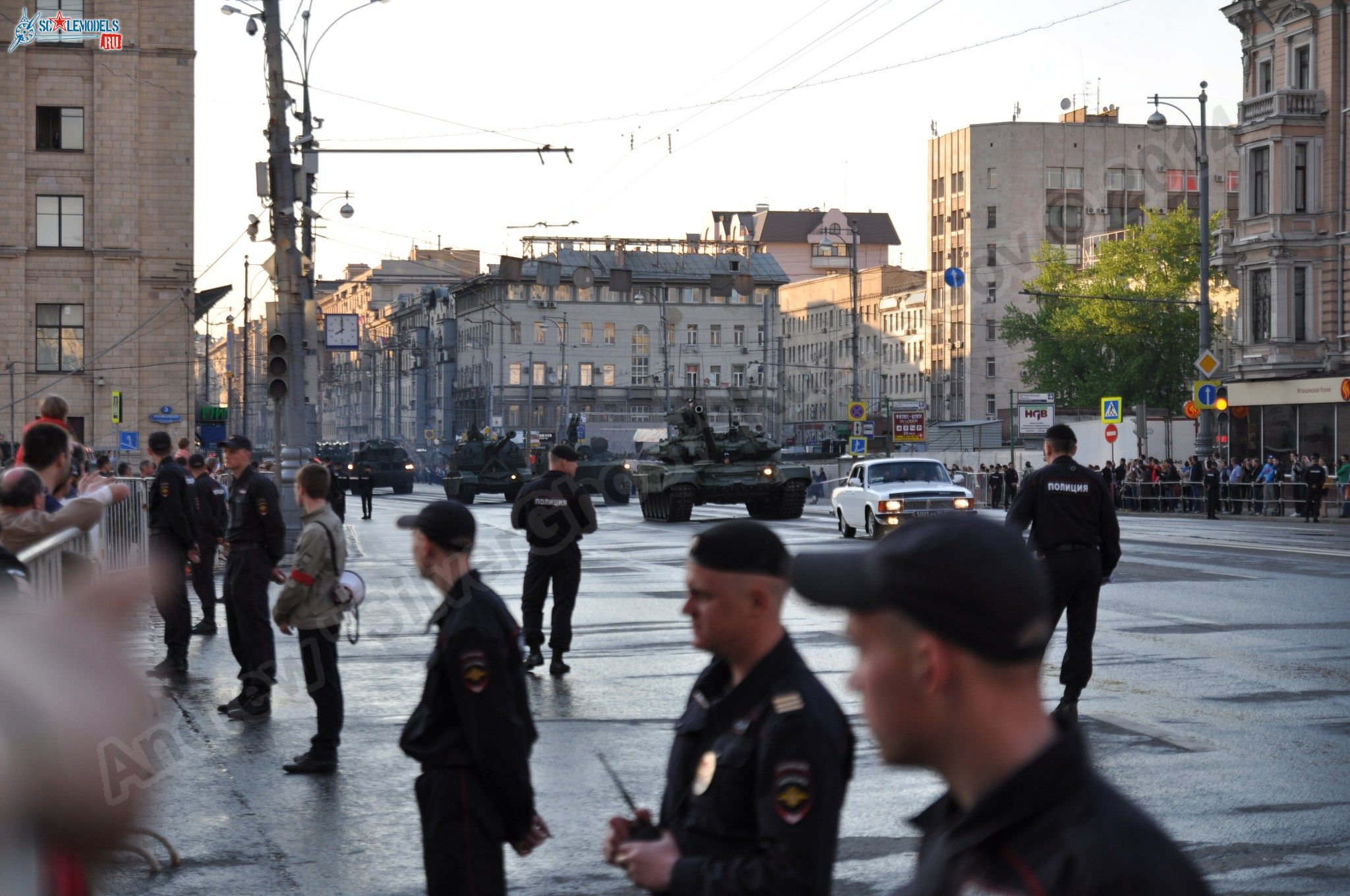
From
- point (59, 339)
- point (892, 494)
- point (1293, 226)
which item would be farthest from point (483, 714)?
point (59, 339)

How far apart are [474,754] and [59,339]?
5030 cm

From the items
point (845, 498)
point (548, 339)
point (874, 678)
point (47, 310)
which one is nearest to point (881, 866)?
point (874, 678)

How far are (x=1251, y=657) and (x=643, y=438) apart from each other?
88846 millimetres

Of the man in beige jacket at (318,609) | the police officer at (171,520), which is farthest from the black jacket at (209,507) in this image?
the man in beige jacket at (318,609)

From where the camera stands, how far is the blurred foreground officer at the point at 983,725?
184 centimetres

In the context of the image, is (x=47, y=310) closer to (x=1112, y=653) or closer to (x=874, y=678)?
(x=1112, y=653)

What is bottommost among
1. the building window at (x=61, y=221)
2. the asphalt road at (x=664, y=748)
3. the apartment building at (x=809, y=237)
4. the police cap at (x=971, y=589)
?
the asphalt road at (x=664, y=748)

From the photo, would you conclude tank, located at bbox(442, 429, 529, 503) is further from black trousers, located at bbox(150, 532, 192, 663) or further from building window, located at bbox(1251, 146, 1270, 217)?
black trousers, located at bbox(150, 532, 192, 663)

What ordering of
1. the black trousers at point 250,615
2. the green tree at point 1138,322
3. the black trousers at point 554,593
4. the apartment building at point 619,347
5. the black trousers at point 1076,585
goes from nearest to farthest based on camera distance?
the black trousers at point 1076,585 → the black trousers at point 250,615 → the black trousers at point 554,593 → the green tree at point 1138,322 → the apartment building at point 619,347

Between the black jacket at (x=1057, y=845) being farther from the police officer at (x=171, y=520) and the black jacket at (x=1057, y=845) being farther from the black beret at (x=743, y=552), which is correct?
the police officer at (x=171, y=520)

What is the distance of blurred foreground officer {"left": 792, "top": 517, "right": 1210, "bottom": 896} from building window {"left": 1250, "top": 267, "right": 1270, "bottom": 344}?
51925 millimetres

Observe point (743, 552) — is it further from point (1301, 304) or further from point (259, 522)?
point (1301, 304)

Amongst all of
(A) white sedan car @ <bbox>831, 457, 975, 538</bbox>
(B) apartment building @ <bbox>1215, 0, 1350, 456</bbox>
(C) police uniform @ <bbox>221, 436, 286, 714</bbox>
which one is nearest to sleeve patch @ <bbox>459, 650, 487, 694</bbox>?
(C) police uniform @ <bbox>221, 436, 286, 714</bbox>

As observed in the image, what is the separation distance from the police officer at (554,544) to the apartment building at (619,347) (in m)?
94.7
